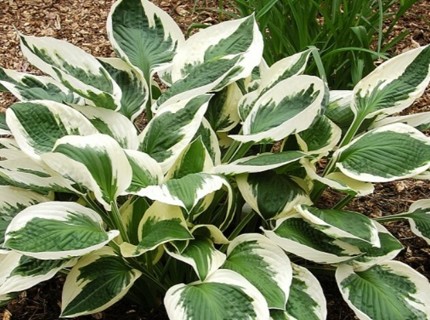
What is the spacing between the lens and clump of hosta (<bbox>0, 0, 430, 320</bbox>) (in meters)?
1.30

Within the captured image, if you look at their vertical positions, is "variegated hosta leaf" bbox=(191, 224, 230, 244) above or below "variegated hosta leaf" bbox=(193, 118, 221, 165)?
below

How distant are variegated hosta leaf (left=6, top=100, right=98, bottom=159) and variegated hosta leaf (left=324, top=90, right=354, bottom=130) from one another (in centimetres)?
57

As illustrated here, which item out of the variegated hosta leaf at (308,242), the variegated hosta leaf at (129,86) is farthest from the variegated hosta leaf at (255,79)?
the variegated hosta leaf at (308,242)

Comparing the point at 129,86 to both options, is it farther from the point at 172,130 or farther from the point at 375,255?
the point at 375,255

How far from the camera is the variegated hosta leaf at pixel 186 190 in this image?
1249 millimetres

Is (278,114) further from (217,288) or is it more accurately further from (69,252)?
(69,252)

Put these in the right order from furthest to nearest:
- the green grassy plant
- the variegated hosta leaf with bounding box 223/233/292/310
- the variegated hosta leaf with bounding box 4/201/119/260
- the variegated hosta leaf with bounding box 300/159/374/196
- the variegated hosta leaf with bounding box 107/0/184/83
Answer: the green grassy plant
the variegated hosta leaf with bounding box 107/0/184/83
the variegated hosta leaf with bounding box 300/159/374/196
the variegated hosta leaf with bounding box 223/233/292/310
the variegated hosta leaf with bounding box 4/201/119/260

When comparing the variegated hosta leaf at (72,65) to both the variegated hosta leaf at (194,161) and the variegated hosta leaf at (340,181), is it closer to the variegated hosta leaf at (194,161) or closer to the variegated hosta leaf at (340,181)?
the variegated hosta leaf at (194,161)

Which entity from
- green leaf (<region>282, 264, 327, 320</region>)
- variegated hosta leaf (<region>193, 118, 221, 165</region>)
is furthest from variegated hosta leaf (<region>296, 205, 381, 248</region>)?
variegated hosta leaf (<region>193, 118, 221, 165</region>)

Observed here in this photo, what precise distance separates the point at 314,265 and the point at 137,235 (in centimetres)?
43

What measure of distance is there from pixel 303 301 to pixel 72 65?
74 cm

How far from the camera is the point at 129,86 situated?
5.48ft

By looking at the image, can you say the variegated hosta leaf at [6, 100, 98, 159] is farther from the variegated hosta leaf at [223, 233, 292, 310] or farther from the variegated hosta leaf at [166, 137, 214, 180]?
the variegated hosta leaf at [223, 233, 292, 310]

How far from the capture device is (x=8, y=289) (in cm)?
134
